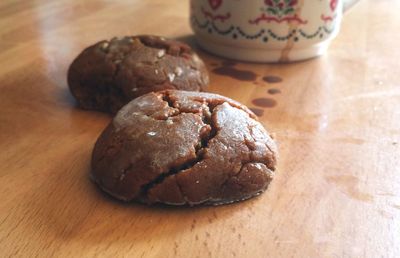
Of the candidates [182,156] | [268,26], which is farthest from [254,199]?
[268,26]

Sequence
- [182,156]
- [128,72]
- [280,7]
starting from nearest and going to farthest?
[182,156] → [128,72] → [280,7]

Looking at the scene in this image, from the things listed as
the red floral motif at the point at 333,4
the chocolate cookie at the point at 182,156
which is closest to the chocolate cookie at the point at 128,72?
the chocolate cookie at the point at 182,156

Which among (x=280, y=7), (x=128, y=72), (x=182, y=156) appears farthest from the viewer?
(x=280, y=7)

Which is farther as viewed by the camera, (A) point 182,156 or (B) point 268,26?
(B) point 268,26

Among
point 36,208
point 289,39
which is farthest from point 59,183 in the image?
point 289,39

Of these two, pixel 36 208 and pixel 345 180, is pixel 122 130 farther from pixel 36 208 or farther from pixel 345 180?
pixel 345 180

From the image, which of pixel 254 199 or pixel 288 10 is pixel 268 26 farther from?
pixel 254 199

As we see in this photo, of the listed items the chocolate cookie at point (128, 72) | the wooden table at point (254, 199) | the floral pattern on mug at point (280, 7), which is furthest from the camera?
the floral pattern on mug at point (280, 7)

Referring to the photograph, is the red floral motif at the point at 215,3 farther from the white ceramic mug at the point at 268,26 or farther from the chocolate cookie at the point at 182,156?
the chocolate cookie at the point at 182,156

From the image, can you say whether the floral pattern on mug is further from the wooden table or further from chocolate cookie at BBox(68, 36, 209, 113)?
chocolate cookie at BBox(68, 36, 209, 113)
